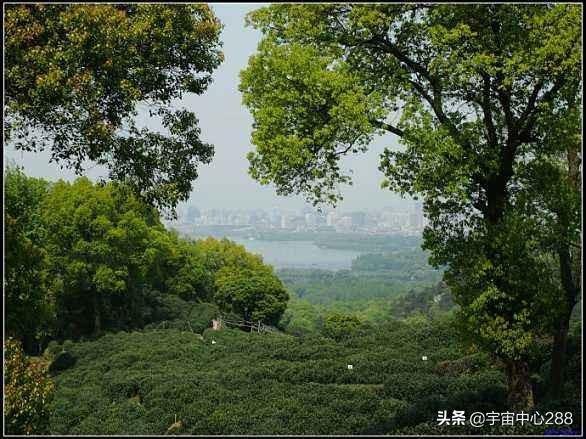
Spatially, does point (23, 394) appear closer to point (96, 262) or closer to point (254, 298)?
point (96, 262)

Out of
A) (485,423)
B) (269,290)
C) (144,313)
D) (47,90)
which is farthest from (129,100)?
(269,290)

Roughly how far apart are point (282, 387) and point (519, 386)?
19.1 ft

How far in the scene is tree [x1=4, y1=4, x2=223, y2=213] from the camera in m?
8.17

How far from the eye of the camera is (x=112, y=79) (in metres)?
8.69

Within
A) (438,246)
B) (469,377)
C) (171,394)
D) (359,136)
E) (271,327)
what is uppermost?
(359,136)

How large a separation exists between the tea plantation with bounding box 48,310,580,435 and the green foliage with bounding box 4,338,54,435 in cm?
256

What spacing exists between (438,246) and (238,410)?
16.9ft

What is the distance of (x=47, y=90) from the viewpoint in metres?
8.09

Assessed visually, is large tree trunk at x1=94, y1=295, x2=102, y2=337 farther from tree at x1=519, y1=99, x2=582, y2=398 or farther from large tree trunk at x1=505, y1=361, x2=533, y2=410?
tree at x1=519, y1=99, x2=582, y2=398

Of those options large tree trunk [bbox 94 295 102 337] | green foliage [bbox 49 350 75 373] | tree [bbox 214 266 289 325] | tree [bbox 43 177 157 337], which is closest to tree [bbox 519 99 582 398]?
green foliage [bbox 49 350 75 373]

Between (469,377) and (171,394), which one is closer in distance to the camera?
(469,377)

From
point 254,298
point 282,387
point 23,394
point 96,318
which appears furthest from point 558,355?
point 254,298

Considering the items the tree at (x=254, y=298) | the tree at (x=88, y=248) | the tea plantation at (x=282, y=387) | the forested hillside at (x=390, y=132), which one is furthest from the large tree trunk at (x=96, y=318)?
the forested hillside at (x=390, y=132)

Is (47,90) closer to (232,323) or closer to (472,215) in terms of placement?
(472,215)
